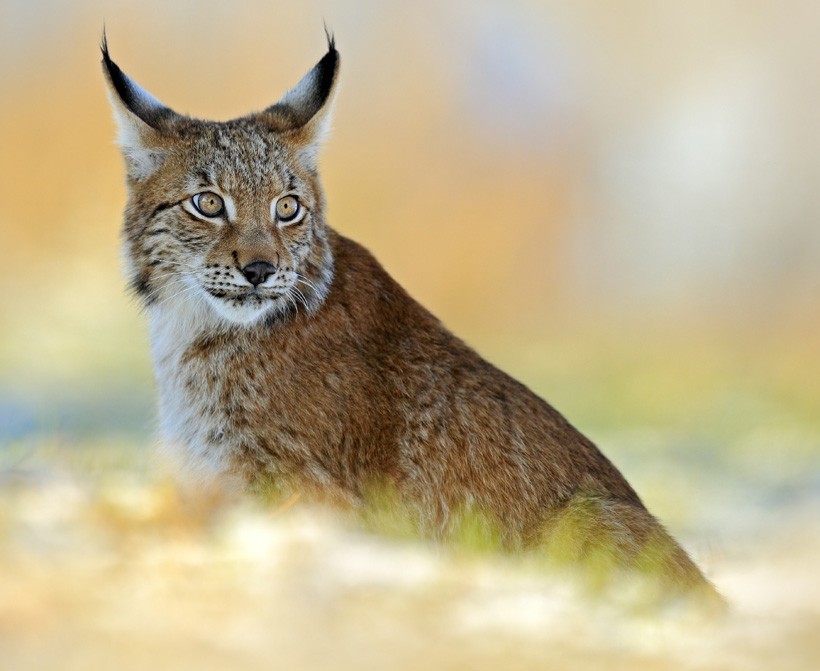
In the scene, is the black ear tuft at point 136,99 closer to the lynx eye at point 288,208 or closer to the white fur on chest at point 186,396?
the lynx eye at point 288,208

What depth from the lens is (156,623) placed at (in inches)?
178

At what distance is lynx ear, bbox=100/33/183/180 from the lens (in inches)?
257

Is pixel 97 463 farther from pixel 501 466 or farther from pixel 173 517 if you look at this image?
pixel 501 466

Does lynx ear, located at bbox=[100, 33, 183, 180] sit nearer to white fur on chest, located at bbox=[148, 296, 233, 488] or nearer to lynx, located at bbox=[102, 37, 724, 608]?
lynx, located at bbox=[102, 37, 724, 608]

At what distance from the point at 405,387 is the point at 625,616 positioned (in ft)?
6.31

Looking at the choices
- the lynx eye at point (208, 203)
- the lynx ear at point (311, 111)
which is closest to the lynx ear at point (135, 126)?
the lynx eye at point (208, 203)

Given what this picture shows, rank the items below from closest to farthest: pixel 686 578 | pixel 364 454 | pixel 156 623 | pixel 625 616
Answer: pixel 156 623 → pixel 625 616 → pixel 686 578 → pixel 364 454

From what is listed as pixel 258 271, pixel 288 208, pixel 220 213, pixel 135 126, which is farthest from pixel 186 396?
pixel 135 126

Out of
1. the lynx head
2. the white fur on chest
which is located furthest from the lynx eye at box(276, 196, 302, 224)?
the white fur on chest

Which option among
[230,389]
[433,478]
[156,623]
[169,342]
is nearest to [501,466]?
[433,478]

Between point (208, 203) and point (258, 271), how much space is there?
1.77 feet

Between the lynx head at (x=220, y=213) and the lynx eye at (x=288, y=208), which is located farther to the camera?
the lynx eye at (x=288, y=208)

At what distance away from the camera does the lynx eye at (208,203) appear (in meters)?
6.44

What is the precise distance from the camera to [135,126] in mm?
6562
